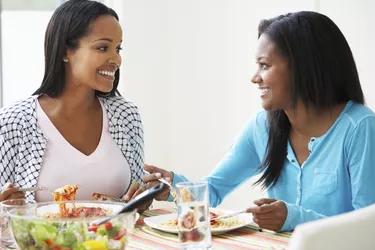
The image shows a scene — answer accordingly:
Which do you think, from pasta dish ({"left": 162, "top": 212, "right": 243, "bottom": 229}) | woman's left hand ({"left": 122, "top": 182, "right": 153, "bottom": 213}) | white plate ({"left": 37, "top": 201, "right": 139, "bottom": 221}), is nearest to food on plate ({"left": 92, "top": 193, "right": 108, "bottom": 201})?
woman's left hand ({"left": 122, "top": 182, "right": 153, "bottom": 213})

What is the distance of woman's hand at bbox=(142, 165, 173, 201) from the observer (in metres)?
1.96

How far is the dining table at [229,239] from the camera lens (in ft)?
4.99

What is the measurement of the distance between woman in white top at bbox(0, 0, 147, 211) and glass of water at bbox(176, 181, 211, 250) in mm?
743

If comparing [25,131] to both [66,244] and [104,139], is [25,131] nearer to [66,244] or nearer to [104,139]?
[104,139]

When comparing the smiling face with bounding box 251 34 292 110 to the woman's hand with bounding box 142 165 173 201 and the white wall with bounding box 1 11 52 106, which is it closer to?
the woman's hand with bounding box 142 165 173 201

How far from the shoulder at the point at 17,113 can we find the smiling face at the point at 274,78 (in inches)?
34.4

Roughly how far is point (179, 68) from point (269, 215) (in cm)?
247

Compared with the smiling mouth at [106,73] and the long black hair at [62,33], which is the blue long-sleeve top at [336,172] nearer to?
the smiling mouth at [106,73]

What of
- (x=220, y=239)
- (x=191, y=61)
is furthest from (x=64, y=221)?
(x=191, y=61)

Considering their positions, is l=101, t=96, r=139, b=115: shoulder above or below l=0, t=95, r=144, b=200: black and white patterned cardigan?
above

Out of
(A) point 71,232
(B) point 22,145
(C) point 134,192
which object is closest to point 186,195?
(A) point 71,232

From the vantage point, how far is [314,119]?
2.01 m

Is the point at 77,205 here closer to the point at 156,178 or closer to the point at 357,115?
the point at 156,178

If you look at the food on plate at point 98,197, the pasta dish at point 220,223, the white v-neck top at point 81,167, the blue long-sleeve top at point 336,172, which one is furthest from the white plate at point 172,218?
the white v-neck top at point 81,167
